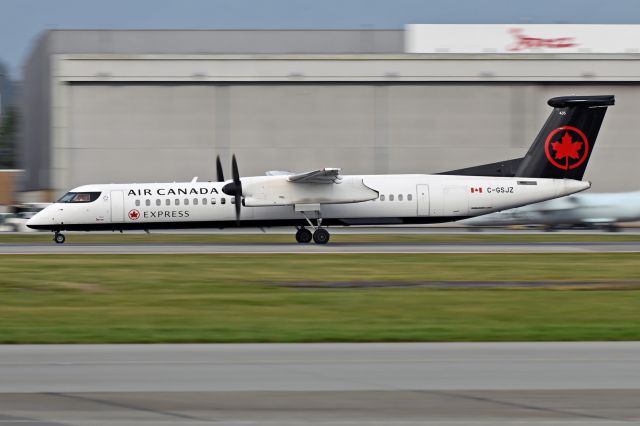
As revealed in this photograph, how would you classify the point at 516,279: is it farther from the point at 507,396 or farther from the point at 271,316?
the point at 507,396

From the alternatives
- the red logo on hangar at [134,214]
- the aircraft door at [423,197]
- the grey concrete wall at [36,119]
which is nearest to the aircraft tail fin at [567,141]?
the aircraft door at [423,197]

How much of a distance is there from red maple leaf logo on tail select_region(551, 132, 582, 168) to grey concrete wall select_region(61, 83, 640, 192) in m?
20.7

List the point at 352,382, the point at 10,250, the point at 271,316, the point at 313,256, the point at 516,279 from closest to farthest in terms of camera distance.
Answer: the point at 352,382 → the point at 271,316 → the point at 516,279 → the point at 313,256 → the point at 10,250

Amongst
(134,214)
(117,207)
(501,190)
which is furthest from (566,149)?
(117,207)

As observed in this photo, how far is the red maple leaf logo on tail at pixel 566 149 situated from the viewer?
37.2 meters

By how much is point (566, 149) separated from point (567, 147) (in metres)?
0.10

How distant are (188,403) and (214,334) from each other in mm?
5057

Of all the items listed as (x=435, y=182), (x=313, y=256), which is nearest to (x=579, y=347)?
(x=313, y=256)

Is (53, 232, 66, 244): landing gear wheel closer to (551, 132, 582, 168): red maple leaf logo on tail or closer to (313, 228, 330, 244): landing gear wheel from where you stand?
(313, 228, 330, 244): landing gear wheel

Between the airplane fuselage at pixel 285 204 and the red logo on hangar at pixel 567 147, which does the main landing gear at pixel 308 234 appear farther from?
the red logo on hangar at pixel 567 147

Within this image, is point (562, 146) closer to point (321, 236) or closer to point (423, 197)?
point (423, 197)

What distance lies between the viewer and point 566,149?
122 feet

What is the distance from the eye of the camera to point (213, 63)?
58.8 m

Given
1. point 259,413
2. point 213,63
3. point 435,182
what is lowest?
point 259,413
